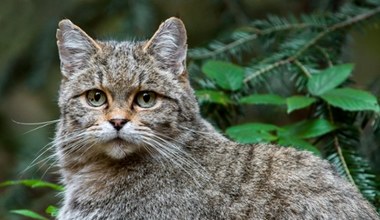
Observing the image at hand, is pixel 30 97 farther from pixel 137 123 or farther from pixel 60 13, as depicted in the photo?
pixel 137 123

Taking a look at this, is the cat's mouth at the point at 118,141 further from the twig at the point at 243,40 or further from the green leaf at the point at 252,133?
the twig at the point at 243,40

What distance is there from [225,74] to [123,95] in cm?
130

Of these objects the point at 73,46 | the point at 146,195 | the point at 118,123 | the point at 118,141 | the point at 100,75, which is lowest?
the point at 146,195

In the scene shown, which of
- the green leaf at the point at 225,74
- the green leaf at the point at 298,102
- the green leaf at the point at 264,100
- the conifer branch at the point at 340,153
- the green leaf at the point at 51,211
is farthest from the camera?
the green leaf at the point at 225,74

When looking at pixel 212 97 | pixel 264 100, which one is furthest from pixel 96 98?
pixel 264 100

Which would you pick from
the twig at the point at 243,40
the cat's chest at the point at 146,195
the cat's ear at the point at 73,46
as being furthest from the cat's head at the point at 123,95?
the twig at the point at 243,40

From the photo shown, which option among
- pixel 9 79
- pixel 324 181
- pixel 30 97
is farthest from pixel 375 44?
pixel 324 181

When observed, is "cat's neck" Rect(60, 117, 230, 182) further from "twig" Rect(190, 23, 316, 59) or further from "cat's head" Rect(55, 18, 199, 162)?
"twig" Rect(190, 23, 316, 59)

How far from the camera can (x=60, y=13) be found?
7883 millimetres

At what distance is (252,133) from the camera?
5875 mm

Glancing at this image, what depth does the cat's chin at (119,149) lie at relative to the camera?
5.16 m

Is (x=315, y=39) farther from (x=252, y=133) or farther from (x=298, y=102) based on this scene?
(x=252, y=133)

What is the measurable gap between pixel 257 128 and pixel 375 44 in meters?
5.84

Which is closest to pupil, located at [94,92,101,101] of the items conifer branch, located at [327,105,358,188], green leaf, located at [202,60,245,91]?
green leaf, located at [202,60,245,91]
